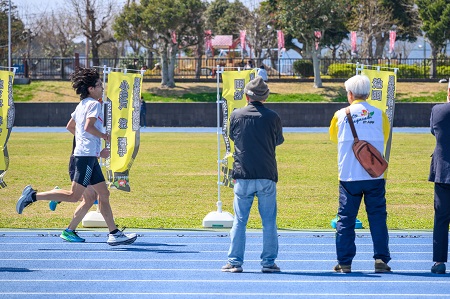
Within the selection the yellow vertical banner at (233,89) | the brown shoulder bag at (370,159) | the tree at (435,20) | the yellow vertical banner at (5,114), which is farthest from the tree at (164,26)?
the brown shoulder bag at (370,159)

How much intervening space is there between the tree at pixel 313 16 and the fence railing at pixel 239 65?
2261mm

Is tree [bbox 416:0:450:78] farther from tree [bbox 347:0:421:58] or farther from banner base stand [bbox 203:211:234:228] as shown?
banner base stand [bbox 203:211:234:228]

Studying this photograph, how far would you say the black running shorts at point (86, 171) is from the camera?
9312 mm

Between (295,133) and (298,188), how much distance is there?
62.0 feet

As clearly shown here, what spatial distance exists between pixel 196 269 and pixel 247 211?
2.65 feet

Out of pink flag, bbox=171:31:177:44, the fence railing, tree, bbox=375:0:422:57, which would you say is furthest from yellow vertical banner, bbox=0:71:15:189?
tree, bbox=375:0:422:57

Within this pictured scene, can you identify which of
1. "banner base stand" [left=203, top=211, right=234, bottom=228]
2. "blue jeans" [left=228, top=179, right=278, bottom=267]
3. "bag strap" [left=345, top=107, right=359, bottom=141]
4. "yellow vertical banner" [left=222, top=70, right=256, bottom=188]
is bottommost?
Answer: "banner base stand" [left=203, top=211, right=234, bottom=228]

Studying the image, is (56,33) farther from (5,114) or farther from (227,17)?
(5,114)

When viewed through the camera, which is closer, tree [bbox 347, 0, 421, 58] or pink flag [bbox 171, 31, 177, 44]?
pink flag [bbox 171, 31, 177, 44]

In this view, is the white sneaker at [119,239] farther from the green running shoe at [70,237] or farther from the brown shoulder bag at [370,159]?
the brown shoulder bag at [370,159]

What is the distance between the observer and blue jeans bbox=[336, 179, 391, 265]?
26.1 feet

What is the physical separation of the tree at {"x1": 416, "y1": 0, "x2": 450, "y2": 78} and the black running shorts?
1614 inches

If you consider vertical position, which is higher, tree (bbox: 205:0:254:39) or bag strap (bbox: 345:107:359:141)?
tree (bbox: 205:0:254:39)

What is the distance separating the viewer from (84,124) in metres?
9.30
